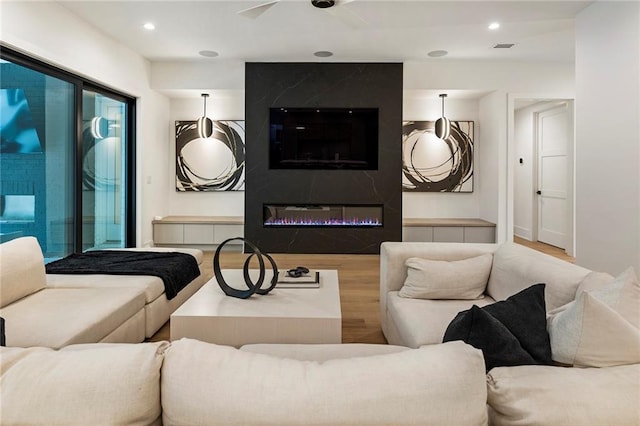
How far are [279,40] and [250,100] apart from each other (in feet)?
3.65

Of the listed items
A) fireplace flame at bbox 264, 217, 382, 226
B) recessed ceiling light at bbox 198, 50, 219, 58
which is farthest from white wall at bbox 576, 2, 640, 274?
recessed ceiling light at bbox 198, 50, 219, 58

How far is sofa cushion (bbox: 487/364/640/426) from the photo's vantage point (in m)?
0.85

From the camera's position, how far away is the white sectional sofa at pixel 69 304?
2047mm

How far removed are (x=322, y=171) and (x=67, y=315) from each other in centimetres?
419

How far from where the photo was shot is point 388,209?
5.97 metres

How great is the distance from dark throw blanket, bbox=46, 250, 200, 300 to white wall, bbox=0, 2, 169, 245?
1.82 m

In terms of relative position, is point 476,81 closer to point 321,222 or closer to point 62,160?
point 321,222

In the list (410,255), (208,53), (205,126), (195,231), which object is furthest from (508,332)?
(205,126)

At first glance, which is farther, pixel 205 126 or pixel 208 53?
pixel 205 126

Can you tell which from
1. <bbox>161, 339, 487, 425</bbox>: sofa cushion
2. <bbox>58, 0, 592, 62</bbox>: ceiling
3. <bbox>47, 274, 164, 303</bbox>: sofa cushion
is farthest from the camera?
<bbox>58, 0, 592, 62</bbox>: ceiling

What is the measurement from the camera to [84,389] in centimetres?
80

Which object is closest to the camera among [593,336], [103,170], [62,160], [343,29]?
[593,336]

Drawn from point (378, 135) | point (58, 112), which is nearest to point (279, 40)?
point (378, 135)

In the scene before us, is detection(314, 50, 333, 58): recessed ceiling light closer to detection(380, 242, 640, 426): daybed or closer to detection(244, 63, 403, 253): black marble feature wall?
detection(244, 63, 403, 253): black marble feature wall
